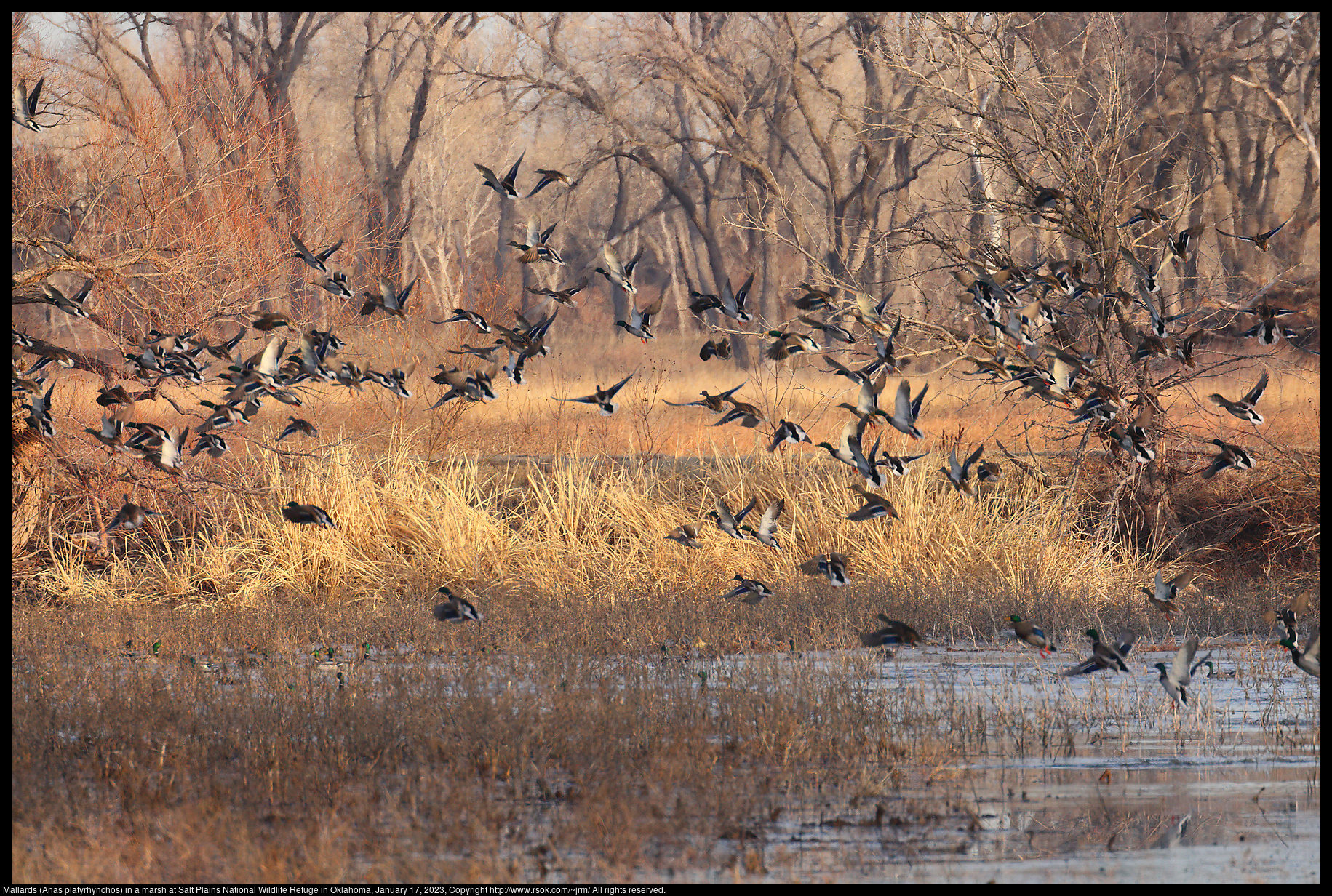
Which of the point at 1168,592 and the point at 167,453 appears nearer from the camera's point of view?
the point at 1168,592

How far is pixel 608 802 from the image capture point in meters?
5.48

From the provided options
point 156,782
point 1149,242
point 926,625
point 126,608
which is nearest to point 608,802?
point 156,782

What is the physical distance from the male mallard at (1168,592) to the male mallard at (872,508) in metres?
1.69

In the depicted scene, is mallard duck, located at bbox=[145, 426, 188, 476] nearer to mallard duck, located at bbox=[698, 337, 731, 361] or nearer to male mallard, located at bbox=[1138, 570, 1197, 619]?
mallard duck, located at bbox=[698, 337, 731, 361]

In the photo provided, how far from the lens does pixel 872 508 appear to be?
29.3ft

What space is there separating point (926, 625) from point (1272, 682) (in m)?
2.56

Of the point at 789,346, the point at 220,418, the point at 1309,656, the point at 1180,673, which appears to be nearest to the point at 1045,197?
the point at 789,346

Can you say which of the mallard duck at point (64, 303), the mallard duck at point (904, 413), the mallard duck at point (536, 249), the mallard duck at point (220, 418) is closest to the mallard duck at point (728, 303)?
the mallard duck at point (536, 249)

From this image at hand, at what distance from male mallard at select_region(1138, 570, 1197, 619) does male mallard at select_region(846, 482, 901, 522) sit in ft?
5.53

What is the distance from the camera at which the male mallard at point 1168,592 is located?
8.20 metres

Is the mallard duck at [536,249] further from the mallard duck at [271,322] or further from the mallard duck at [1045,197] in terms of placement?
the mallard duck at [1045,197]

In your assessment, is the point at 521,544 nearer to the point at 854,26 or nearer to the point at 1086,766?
the point at 1086,766

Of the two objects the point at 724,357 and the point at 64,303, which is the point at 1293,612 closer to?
the point at 724,357

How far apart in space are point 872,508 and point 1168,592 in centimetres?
180
